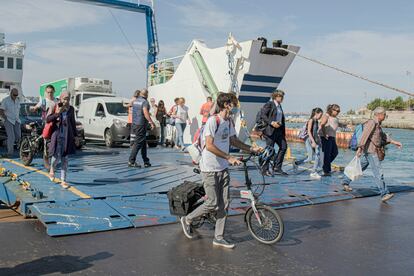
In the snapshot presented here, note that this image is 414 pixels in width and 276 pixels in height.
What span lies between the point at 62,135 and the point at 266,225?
4.09 m

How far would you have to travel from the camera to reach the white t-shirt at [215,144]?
5.43 metres

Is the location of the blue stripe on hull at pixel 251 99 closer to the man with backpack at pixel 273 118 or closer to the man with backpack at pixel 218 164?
the man with backpack at pixel 273 118

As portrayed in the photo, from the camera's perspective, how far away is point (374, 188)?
9781 mm

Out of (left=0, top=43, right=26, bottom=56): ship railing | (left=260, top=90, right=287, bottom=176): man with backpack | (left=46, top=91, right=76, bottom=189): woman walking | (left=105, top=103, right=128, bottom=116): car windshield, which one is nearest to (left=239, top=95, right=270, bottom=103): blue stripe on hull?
(left=260, top=90, right=287, bottom=176): man with backpack

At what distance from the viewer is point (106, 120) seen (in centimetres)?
1625

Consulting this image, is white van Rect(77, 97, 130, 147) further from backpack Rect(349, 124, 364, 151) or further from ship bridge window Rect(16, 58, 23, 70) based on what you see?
ship bridge window Rect(16, 58, 23, 70)

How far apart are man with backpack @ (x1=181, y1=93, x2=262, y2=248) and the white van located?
33.4 feet

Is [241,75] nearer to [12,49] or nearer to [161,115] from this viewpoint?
[161,115]

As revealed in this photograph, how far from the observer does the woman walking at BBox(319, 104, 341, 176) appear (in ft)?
35.6

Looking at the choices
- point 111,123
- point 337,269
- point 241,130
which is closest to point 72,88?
point 111,123

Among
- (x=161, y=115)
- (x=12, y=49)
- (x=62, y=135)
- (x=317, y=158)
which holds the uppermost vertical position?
(x=12, y=49)

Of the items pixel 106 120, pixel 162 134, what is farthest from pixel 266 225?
pixel 106 120

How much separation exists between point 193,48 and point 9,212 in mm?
10055

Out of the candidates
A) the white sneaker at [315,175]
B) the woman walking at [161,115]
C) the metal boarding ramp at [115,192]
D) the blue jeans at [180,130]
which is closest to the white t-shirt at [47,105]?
the metal boarding ramp at [115,192]
